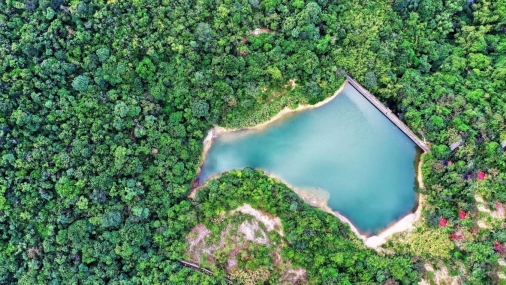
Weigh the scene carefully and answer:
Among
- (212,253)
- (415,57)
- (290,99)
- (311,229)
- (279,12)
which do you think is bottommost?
(212,253)

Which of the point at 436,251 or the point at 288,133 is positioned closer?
the point at 436,251

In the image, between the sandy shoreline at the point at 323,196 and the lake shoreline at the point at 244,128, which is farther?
the lake shoreline at the point at 244,128

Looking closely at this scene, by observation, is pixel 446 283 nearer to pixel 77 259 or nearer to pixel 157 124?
pixel 157 124

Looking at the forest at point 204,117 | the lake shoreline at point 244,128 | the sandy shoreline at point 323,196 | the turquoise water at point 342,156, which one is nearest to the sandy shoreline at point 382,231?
the sandy shoreline at point 323,196

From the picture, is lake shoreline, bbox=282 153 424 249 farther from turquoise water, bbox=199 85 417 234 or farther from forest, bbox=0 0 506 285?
forest, bbox=0 0 506 285

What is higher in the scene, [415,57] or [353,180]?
[415,57]

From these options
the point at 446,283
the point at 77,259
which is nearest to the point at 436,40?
the point at 446,283

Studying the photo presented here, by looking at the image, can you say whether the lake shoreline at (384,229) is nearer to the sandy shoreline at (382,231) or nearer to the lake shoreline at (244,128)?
the sandy shoreline at (382,231)

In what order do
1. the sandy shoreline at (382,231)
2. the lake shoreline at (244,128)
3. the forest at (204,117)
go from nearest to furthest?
the forest at (204,117)
the sandy shoreline at (382,231)
the lake shoreline at (244,128)
